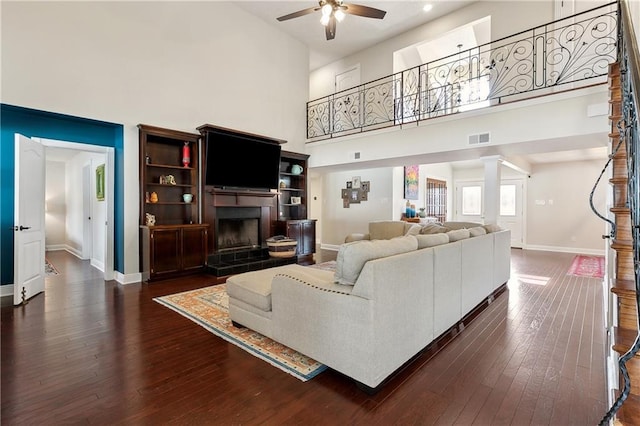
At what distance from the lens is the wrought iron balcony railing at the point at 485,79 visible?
17.4ft

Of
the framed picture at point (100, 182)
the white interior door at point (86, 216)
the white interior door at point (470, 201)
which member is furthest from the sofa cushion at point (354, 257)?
the white interior door at point (470, 201)

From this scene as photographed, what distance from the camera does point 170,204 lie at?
548 centimetres

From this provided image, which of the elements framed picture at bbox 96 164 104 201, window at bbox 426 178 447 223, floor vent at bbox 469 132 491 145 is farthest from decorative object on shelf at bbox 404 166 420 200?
framed picture at bbox 96 164 104 201

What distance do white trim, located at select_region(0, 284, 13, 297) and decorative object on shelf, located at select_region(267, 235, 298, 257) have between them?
12.5ft

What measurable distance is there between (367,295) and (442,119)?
170 inches

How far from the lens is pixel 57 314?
11.1 ft

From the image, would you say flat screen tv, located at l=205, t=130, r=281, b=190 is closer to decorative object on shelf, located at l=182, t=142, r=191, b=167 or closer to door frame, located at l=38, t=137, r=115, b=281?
decorative object on shelf, located at l=182, t=142, r=191, b=167

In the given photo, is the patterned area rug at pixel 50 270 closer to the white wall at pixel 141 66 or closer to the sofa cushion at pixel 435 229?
the white wall at pixel 141 66

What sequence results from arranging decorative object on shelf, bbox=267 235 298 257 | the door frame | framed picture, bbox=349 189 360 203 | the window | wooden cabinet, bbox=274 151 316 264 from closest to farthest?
the door frame < decorative object on shelf, bbox=267 235 298 257 < wooden cabinet, bbox=274 151 316 264 < framed picture, bbox=349 189 360 203 < the window

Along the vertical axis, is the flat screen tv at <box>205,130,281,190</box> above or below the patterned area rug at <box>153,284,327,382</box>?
above

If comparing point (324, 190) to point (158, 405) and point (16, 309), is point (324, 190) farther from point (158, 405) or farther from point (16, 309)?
point (158, 405)

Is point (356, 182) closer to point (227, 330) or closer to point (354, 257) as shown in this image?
point (227, 330)

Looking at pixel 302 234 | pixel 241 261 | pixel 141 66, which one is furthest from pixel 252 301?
pixel 141 66

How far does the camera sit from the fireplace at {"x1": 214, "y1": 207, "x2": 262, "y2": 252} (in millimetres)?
5938
